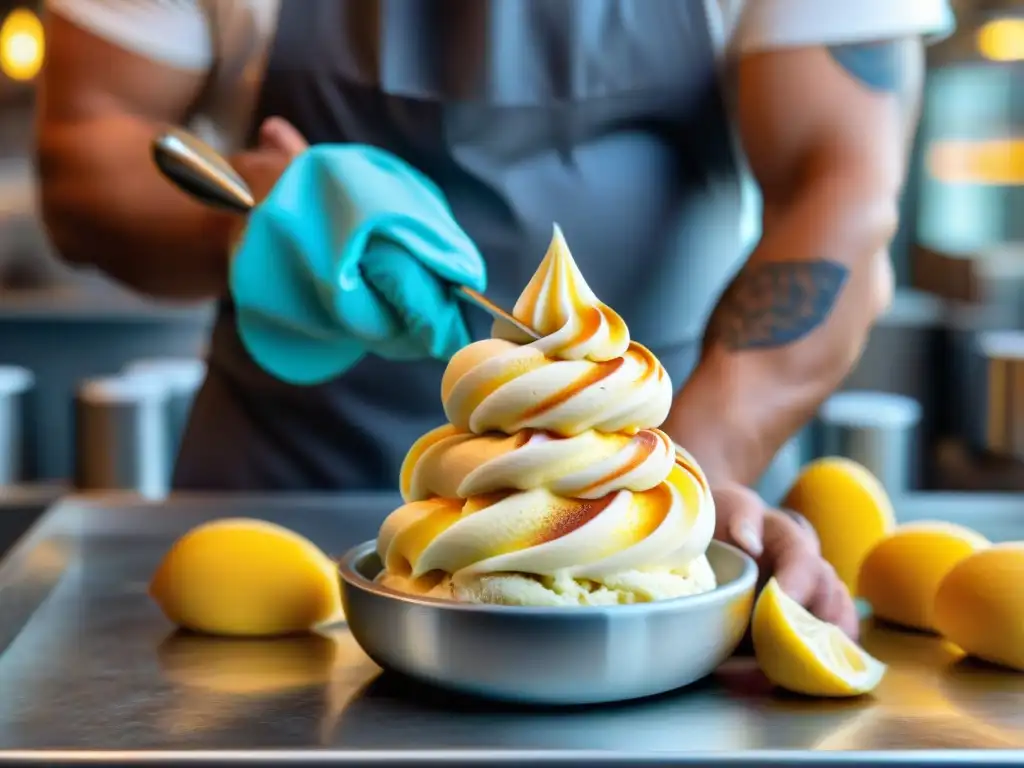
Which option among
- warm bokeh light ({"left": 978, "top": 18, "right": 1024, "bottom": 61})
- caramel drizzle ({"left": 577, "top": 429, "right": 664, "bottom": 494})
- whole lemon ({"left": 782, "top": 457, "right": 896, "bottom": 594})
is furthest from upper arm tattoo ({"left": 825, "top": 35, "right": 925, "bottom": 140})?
warm bokeh light ({"left": 978, "top": 18, "right": 1024, "bottom": 61})

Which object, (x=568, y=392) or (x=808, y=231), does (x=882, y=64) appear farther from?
(x=568, y=392)

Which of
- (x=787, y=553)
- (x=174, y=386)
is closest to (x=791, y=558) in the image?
(x=787, y=553)

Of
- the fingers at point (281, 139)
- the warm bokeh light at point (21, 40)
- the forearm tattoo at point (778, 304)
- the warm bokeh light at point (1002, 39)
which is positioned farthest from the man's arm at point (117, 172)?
the warm bokeh light at point (1002, 39)

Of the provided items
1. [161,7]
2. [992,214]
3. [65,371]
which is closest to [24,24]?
[65,371]

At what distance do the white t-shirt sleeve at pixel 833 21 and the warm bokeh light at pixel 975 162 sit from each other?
264 cm

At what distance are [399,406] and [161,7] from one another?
50cm

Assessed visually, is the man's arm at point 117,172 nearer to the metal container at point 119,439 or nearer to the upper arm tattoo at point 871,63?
the upper arm tattoo at point 871,63

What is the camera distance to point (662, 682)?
2.04ft

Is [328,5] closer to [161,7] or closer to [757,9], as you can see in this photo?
[161,7]

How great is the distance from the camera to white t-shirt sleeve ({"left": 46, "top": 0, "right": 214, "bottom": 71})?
1.35 meters

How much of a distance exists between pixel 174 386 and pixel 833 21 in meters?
1.79

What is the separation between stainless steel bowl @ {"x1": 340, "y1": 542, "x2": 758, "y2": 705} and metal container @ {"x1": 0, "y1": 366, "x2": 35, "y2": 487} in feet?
7.88

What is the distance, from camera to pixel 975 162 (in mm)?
3758

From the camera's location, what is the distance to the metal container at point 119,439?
239 centimetres
